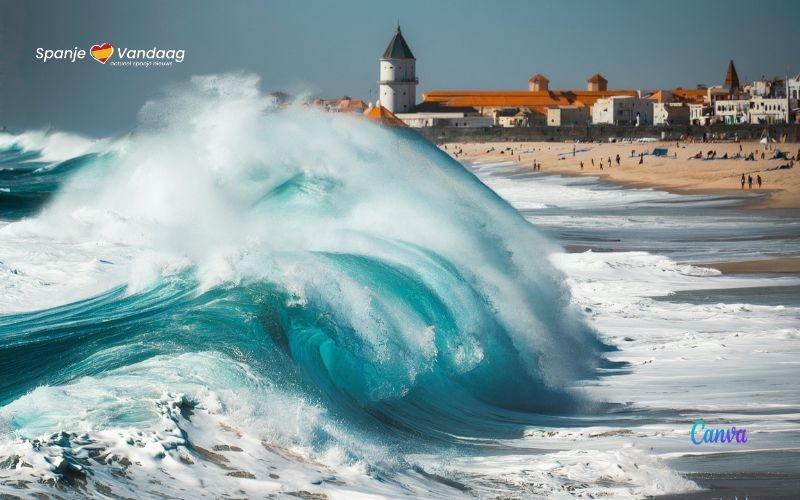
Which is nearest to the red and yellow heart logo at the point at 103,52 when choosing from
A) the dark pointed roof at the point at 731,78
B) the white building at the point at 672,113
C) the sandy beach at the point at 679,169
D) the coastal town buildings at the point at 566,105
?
the coastal town buildings at the point at 566,105

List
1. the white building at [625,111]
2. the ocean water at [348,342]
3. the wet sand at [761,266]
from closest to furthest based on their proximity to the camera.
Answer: the ocean water at [348,342]
the wet sand at [761,266]
the white building at [625,111]

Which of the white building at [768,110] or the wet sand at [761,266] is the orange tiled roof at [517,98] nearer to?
the white building at [768,110]

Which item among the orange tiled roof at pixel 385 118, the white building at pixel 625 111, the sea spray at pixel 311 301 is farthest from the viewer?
the white building at pixel 625 111

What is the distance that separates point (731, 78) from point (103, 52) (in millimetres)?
65842

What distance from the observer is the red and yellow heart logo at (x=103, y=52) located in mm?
82312

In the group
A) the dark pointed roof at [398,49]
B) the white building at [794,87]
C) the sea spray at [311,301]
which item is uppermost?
the dark pointed roof at [398,49]

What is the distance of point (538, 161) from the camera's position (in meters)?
57.7

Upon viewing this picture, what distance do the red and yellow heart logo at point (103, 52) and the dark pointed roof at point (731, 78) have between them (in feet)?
209

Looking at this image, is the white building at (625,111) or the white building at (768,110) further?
the white building at (625,111)

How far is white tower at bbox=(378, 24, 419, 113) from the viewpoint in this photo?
9006 centimetres

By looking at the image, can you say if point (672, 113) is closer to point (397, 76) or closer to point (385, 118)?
point (397, 76)

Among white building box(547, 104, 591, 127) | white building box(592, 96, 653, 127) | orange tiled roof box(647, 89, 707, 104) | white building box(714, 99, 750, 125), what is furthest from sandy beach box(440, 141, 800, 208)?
orange tiled roof box(647, 89, 707, 104)

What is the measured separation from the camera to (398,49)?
8969cm

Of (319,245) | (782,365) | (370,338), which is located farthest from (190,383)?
(782,365)
